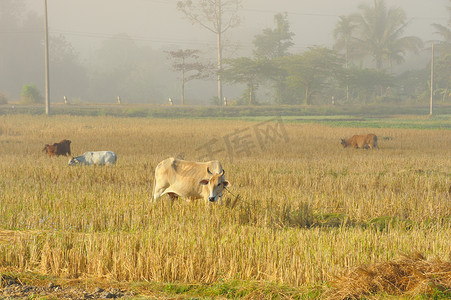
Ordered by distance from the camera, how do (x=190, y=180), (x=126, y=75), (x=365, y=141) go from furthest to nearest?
(x=126, y=75) < (x=365, y=141) < (x=190, y=180)

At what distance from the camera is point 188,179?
328 inches

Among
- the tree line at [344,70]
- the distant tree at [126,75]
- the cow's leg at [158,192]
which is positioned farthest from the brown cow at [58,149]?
the distant tree at [126,75]

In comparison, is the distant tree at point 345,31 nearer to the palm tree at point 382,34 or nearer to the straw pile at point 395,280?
the palm tree at point 382,34

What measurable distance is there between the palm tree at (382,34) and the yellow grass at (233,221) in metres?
61.5

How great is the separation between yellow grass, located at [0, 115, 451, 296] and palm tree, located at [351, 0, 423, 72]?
61.5 m

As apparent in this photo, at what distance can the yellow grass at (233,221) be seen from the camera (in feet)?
18.5

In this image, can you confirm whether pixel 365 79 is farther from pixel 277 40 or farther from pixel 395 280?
pixel 395 280

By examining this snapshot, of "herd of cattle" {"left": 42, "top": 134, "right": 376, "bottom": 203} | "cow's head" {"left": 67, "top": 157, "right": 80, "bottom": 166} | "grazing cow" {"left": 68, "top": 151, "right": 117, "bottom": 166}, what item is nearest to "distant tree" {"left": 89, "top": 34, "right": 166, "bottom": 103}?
"grazing cow" {"left": 68, "top": 151, "right": 117, "bottom": 166}

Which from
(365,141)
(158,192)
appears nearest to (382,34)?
(365,141)

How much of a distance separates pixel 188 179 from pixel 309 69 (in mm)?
53807

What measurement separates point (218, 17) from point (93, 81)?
112 feet

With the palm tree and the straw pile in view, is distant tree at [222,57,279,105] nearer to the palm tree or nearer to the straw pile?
the palm tree

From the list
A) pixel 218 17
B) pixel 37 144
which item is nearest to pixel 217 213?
pixel 37 144

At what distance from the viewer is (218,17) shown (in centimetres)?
6562
